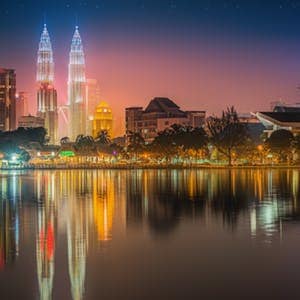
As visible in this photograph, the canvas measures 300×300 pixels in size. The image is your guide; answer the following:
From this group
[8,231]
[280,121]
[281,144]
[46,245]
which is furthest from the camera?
[280,121]

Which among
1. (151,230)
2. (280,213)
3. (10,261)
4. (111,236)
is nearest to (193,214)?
(280,213)

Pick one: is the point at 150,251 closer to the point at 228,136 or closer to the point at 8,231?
the point at 8,231

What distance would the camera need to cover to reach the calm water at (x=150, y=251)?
50.8 ft

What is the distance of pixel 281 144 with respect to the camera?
119062mm

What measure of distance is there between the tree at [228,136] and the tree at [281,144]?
14.5 ft

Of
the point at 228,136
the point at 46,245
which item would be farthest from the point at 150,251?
the point at 228,136

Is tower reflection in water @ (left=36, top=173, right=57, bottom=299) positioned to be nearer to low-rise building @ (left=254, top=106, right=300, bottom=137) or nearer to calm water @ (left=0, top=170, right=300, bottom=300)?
calm water @ (left=0, top=170, right=300, bottom=300)

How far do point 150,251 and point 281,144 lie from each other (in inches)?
3998

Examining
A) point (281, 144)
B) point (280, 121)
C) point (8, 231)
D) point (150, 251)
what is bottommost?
point (150, 251)

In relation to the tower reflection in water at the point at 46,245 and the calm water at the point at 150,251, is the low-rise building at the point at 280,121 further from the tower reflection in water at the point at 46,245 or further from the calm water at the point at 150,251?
the tower reflection in water at the point at 46,245

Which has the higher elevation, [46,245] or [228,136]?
[228,136]

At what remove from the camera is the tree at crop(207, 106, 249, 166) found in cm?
11869

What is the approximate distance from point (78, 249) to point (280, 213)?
11678 mm

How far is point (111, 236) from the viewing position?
2297 cm
